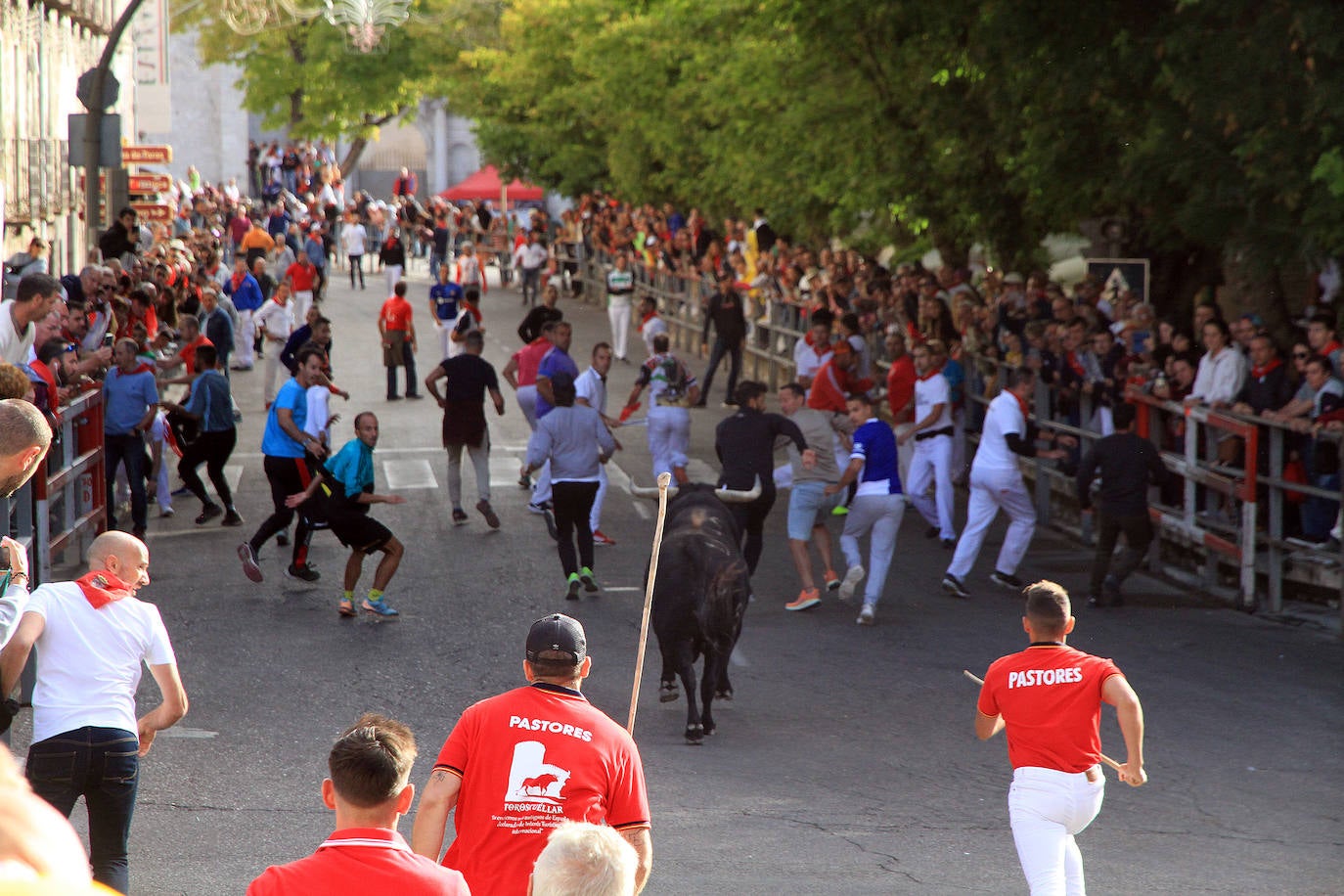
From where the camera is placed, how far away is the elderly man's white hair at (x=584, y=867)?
12.4ft

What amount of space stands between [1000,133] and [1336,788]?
11.3 meters

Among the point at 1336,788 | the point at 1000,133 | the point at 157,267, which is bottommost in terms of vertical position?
the point at 1336,788

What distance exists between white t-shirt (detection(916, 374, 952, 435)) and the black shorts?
5519mm

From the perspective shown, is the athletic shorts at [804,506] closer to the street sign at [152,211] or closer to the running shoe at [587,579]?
the running shoe at [587,579]

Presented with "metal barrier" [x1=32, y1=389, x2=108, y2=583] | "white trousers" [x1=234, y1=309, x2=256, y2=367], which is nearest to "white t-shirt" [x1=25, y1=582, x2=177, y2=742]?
"metal barrier" [x1=32, y1=389, x2=108, y2=583]

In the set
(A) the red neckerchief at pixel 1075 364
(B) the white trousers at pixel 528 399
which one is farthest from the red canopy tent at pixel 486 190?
(A) the red neckerchief at pixel 1075 364

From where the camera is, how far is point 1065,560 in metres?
15.7

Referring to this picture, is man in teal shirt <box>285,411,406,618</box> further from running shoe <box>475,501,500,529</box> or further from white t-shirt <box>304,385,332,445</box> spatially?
running shoe <box>475,501,500,529</box>

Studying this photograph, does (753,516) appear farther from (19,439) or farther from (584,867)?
(584,867)

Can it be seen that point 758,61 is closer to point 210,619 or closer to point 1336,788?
point 210,619

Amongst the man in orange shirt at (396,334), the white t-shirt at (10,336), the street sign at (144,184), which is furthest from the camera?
the street sign at (144,184)

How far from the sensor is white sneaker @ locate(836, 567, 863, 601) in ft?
43.4

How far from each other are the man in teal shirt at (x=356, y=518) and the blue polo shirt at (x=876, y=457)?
3453 millimetres

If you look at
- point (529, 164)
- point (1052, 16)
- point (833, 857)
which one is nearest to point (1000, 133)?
point (1052, 16)
